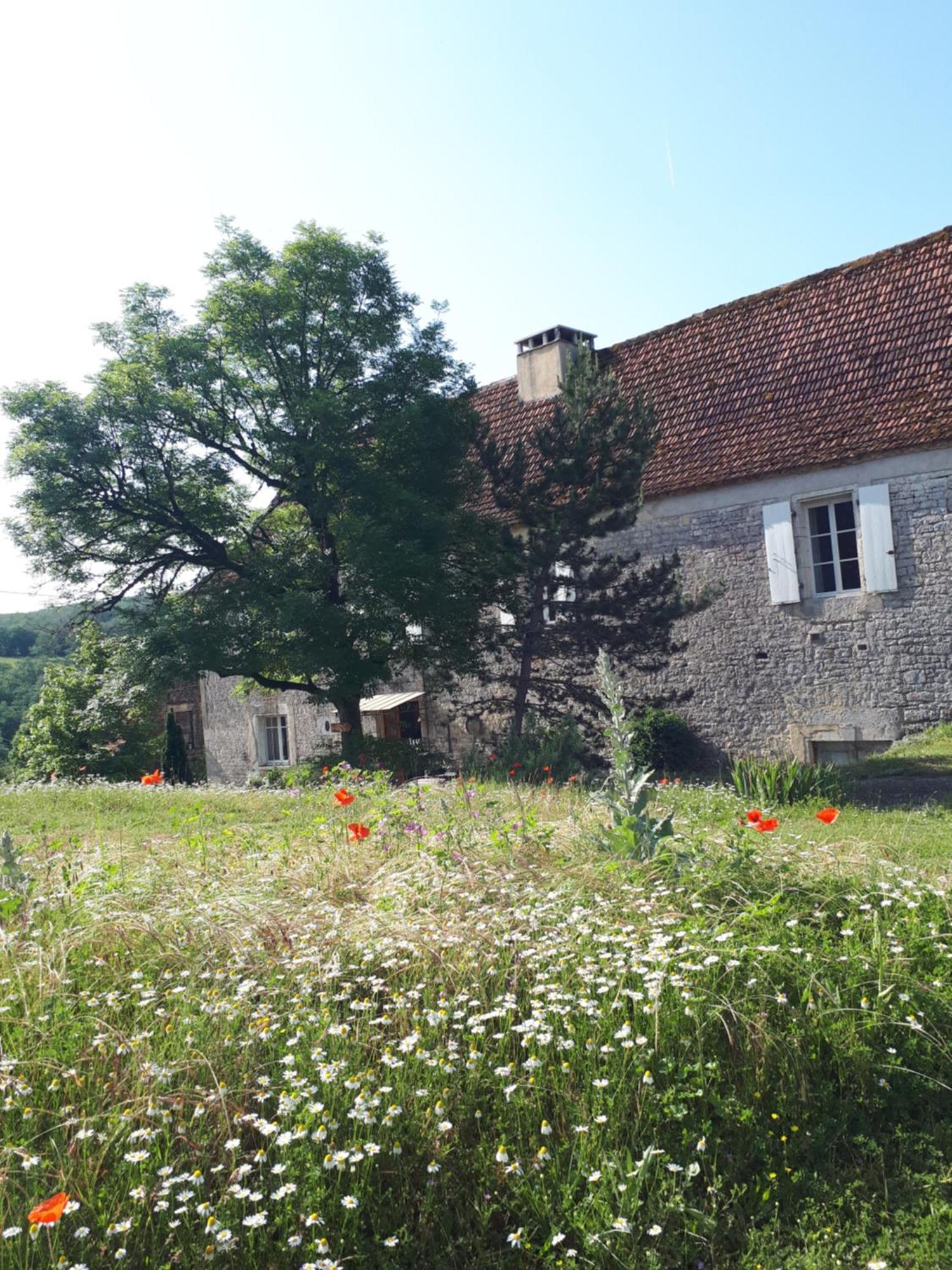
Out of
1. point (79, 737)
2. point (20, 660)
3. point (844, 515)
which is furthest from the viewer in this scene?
point (20, 660)

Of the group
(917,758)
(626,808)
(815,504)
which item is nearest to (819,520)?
(815,504)

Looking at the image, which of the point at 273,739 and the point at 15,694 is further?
the point at 15,694

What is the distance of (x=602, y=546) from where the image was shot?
17.3m

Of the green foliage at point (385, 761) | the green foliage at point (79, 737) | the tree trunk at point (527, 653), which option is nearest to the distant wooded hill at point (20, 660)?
the green foliage at point (79, 737)

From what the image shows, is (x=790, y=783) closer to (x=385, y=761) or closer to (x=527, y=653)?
(x=527, y=653)

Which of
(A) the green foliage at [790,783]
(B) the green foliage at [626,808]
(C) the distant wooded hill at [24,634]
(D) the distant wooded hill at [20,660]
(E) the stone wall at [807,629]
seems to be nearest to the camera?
(B) the green foliage at [626,808]

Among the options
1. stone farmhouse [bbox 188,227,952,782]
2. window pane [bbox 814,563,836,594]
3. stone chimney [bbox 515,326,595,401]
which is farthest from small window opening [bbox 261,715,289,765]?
window pane [bbox 814,563,836,594]

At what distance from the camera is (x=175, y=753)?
23.7 metres

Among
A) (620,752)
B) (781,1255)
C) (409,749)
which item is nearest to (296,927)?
(620,752)

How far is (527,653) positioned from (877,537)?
493 centimetres

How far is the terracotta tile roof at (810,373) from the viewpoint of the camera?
1399 centimetres

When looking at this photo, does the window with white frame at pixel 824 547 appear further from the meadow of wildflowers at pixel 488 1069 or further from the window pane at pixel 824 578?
the meadow of wildflowers at pixel 488 1069

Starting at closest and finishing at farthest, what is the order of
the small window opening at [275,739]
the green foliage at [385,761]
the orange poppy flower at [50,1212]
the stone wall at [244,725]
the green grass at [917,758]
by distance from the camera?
the orange poppy flower at [50,1212], the green grass at [917,758], the green foliage at [385,761], the stone wall at [244,725], the small window opening at [275,739]

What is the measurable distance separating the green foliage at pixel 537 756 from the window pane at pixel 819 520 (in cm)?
449
